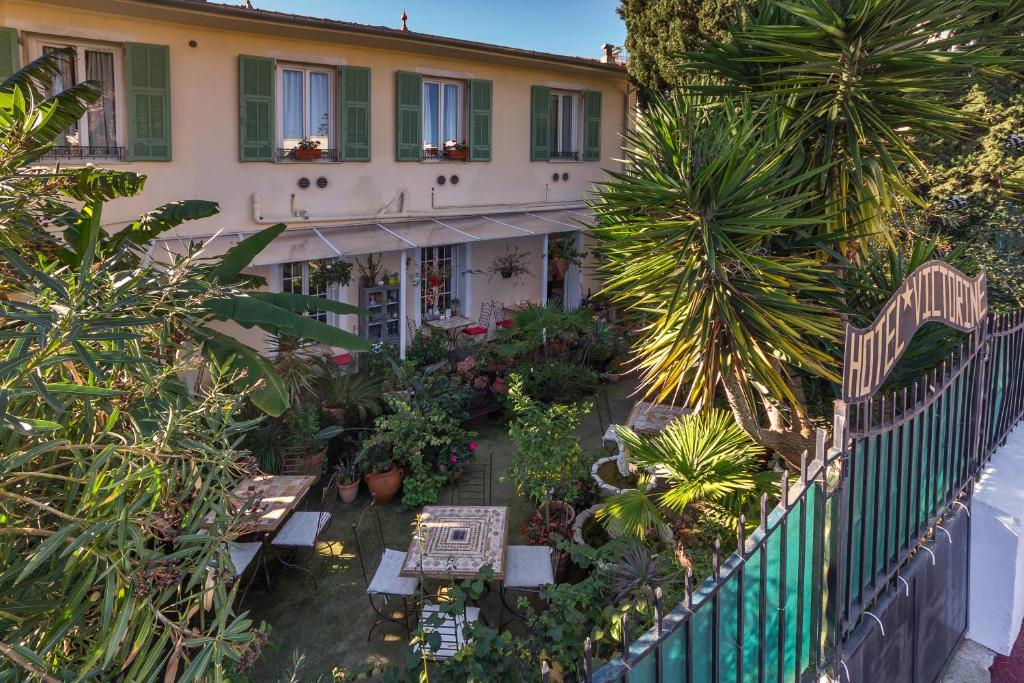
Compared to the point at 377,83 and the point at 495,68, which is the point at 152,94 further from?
the point at 495,68

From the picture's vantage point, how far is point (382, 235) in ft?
40.9

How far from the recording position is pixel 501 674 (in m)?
4.31

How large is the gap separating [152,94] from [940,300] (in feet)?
33.1

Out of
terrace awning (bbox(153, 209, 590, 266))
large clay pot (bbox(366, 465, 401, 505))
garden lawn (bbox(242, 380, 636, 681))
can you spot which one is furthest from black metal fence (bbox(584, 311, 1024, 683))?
large clay pot (bbox(366, 465, 401, 505))

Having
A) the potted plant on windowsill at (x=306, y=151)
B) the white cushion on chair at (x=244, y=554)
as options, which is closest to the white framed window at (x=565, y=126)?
the potted plant on windowsill at (x=306, y=151)

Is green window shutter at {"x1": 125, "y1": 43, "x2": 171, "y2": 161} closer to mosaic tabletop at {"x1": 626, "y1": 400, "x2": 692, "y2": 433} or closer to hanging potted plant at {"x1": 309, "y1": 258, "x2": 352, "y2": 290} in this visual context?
hanging potted plant at {"x1": 309, "y1": 258, "x2": 352, "y2": 290}

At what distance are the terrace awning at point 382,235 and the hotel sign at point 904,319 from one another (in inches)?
213

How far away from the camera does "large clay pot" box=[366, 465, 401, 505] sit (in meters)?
8.99

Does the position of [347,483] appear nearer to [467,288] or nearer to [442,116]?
[467,288]

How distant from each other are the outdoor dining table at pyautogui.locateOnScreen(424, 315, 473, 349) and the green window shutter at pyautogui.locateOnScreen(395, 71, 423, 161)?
3258 mm

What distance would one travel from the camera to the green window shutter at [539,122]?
50.1 feet

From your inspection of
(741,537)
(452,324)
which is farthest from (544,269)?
(741,537)

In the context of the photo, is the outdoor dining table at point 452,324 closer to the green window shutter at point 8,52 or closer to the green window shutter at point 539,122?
the green window shutter at point 539,122

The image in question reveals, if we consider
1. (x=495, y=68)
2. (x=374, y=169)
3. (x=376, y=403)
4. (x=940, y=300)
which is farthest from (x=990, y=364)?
(x=495, y=68)
